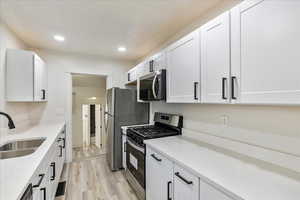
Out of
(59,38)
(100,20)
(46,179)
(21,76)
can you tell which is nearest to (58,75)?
(59,38)

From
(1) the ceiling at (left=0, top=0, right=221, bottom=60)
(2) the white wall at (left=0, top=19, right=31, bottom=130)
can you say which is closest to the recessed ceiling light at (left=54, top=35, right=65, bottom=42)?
(1) the ceiling at (left=0, top=0, right=221, bottom=60)

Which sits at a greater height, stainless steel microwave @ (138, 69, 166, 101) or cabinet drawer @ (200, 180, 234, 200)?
stainless steel microwave @ (138, 69, 166, 101)

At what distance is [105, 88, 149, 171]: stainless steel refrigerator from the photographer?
3.00m

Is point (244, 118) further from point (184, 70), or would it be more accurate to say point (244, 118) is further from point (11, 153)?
point (11, 153)

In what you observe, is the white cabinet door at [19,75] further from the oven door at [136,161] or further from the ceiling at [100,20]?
the oven door at [136,161]

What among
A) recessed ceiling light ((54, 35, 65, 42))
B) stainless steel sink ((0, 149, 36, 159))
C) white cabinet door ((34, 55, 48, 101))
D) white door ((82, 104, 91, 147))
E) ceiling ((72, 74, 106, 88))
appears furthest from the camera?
white door ((82, 104, 91, 147))

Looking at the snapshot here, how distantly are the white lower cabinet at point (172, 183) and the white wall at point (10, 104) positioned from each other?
82.0 inches

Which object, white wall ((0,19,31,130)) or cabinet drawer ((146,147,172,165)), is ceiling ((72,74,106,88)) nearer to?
white wall ((0,19,31,130))

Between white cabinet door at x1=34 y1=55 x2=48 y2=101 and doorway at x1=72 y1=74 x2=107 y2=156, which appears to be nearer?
white cabinet door at x1=34 y1=55 x2=48 y2=101

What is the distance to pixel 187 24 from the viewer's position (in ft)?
7.22

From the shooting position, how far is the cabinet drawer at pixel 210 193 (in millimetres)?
908

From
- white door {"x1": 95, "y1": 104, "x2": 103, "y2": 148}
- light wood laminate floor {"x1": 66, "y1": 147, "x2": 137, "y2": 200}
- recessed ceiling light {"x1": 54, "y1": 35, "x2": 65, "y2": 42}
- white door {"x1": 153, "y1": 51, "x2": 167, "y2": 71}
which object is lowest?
light wood laminate floor {"x1": 66, "y1": 147, "x2": 137, "y2": 200}

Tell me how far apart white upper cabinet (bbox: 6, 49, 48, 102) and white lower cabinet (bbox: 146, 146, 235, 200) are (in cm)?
200

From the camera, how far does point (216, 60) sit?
1.37 metres
